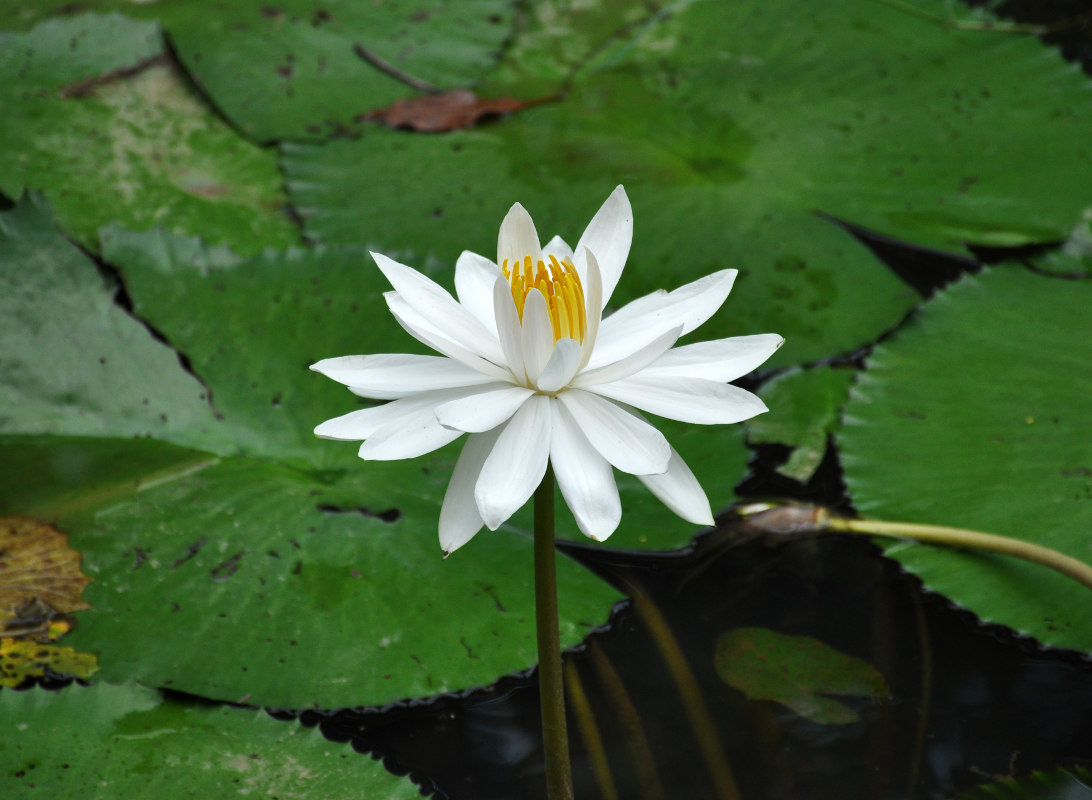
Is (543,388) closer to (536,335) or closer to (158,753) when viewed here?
(536,335)

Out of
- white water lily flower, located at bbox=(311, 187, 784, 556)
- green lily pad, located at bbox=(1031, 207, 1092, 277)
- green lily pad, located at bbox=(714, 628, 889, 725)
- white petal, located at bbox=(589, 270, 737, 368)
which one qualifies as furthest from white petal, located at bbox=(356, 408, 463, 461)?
green lily pad, located at bbox=(1031, 207, 1092, 277)

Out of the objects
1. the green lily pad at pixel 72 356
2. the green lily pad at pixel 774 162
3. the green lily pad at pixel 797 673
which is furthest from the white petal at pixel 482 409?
the green lily pad at pixel 774 162

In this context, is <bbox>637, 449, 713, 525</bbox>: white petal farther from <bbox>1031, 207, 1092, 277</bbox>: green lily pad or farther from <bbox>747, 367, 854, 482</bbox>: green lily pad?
<bbox>1031, 207, 1092, 277</bbox>: green lily pad

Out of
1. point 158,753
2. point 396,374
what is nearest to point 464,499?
point 396,374

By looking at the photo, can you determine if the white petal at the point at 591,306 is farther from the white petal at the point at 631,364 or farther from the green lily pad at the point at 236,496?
the green lily pad at the point at 236,496

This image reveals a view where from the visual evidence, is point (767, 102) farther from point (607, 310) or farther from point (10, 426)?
point (10, 426)

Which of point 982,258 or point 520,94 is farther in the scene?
point 520,94

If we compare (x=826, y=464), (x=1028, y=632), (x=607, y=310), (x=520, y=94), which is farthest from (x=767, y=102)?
(x=1028, y=632)
